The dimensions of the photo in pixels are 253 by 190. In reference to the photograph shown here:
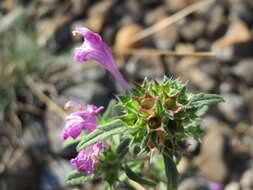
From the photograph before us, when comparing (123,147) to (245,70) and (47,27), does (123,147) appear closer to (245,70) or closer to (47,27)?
(245,70)

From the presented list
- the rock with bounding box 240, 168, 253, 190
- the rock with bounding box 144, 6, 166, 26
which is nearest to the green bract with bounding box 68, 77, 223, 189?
the rock with bounding box 240, 168, 253, 190

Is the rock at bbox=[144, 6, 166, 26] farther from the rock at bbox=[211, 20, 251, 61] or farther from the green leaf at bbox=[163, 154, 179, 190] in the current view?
the green leaf at bbox=[163, 154, 179, 190]

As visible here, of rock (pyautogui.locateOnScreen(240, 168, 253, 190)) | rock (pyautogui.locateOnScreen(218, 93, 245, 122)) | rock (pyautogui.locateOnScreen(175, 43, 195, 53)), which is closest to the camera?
rock (pyautogui.locateOnScreen(240, 168, 253, 190))

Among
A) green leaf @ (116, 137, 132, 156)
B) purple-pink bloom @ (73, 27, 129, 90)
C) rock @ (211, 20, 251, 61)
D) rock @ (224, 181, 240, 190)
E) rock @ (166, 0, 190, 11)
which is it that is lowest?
green leaf @ (116, 137, 132, 156)

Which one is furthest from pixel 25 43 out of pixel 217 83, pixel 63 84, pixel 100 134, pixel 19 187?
pixel 100 134

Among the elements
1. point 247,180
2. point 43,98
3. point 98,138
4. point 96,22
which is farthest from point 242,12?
point 98,138

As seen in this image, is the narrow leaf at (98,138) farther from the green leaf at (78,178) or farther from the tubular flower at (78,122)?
the green leaf at (78,178)
